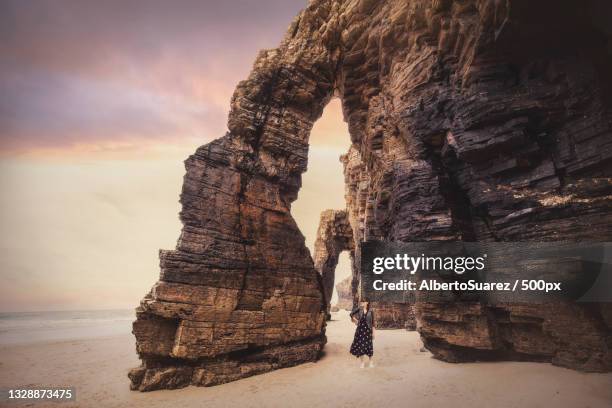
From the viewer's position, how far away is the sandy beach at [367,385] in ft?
26.0

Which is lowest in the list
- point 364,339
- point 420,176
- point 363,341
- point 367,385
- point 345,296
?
point 345,296

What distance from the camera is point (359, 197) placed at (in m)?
35.2

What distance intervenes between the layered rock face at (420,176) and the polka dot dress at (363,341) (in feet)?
7.45

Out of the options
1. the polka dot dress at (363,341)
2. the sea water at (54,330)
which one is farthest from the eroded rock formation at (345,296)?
the polka dot dress at (363,341)

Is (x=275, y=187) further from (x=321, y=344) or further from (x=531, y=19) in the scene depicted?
(x=531, y=19)

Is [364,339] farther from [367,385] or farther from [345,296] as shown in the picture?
[345,296]

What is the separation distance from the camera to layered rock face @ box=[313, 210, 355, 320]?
3603 centimetres

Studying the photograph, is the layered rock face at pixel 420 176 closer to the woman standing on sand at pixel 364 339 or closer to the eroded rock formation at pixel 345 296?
the woman standing on sand at pixel 364 339

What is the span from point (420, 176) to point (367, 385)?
9524mm

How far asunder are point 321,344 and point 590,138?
48.5 feet

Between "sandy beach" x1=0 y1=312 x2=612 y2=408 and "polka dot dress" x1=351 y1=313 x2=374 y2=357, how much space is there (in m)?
0.63

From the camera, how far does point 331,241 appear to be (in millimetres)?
37156

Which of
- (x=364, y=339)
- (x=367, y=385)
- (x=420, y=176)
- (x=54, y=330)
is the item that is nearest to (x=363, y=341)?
(x=364, y=339)

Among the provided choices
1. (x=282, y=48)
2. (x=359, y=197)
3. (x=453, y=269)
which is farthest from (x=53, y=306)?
(x=453, y=269)
